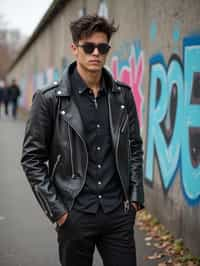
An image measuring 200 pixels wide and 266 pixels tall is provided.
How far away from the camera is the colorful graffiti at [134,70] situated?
6.59 m

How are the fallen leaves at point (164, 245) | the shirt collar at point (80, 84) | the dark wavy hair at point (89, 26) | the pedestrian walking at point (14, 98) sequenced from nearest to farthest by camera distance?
the dark wavy hair at point (89, 26) → the shirt collar at point (80, 84) → the fallen leaves at point (164, 245) → the pedestrian walking at point (14, 98)

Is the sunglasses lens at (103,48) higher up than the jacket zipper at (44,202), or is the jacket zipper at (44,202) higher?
the sunglasses lens at (103,48)

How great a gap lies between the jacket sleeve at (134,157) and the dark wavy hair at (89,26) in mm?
428

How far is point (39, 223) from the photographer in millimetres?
6055

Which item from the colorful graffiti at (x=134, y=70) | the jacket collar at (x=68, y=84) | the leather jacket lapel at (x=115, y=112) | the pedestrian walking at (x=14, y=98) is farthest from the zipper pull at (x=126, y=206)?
the pedestrian walking at (x=14, y=98)

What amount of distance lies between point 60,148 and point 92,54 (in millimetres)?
553

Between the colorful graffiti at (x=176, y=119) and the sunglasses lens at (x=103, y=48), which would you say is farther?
the colorful graffiti at (x=176, y=119)

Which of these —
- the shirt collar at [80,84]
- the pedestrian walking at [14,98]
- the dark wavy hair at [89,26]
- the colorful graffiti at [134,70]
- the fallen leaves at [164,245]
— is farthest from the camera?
the pedestrian walking at [14,98]

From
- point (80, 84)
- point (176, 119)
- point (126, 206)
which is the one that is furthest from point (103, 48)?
point (176, 119)

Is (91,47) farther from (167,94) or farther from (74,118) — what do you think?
(167,94)

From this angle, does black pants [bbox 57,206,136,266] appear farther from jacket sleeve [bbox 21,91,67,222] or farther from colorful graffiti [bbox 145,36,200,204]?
colorful graffiti [bbox 145,36,200,204]

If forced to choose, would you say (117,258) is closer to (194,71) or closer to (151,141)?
(194,71)

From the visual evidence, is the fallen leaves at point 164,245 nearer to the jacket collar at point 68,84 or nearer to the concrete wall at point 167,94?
the concrete wall at point 167,94

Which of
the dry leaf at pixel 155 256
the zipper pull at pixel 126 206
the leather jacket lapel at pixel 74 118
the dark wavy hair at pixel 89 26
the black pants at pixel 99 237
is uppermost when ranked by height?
the dark wavy hair at pixel 89 26
